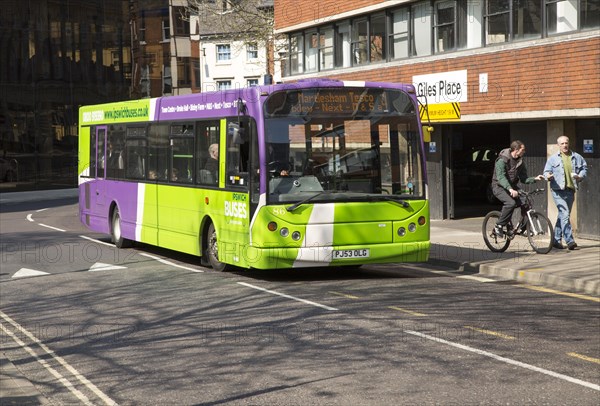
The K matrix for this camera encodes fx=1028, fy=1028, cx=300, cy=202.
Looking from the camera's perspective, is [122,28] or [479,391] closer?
[479,391]

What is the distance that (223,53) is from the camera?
8312 cm

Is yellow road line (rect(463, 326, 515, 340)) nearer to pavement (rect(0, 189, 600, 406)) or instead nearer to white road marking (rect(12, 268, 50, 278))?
pavement (rect(0, 189, 600, 406))

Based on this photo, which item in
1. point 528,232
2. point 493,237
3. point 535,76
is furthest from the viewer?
point 535,76

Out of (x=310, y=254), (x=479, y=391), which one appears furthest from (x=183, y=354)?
(x=310, y=254)

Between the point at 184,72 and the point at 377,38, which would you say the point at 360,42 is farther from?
the point at 184,72

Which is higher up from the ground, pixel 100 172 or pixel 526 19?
pixel 526 19

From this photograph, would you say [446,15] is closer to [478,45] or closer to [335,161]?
[478,45]

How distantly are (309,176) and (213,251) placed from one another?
100 inches

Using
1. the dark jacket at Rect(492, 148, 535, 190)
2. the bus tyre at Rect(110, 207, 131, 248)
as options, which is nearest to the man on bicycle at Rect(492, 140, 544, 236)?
the dark jacket at Rect(492, 148, 535, 190)

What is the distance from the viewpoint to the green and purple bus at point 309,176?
1396cm

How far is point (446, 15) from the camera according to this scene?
24.6m

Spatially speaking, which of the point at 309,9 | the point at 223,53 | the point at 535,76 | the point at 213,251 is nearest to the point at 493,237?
the point at 213,251

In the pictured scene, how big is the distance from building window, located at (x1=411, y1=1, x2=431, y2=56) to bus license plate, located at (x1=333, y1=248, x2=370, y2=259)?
40.1ft

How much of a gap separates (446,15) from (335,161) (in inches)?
460
